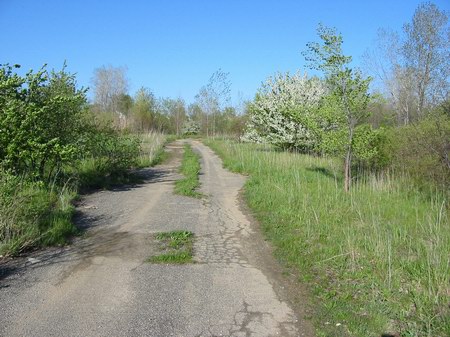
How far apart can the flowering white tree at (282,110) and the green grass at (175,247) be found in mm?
15161

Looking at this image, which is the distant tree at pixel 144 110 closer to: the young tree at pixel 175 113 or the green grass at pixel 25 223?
the young tree at pixel 175 113

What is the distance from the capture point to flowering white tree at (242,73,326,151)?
22.1 meters

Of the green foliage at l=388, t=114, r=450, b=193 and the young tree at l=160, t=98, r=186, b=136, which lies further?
the young tree at l=160, t=98, r=186, b=136

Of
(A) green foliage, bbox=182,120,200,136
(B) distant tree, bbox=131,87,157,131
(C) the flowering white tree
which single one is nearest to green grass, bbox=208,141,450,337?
(C) the flowering white tree

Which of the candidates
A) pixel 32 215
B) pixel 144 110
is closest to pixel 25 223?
pixel 32 215

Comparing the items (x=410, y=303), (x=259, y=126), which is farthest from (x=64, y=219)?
(x=259, y=126)

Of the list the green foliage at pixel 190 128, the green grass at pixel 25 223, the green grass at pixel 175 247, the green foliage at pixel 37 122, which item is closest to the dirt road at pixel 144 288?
the green grass at pixel 175 247

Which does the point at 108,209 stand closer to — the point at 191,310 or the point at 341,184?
the point at 191,310

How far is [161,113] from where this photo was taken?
67500mm

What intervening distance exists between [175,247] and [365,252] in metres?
3.17

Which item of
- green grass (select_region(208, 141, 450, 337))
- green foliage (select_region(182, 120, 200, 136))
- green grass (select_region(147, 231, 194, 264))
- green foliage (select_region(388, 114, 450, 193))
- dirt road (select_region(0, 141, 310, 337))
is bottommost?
dirt road (select_region(0, 141, 310, 337))

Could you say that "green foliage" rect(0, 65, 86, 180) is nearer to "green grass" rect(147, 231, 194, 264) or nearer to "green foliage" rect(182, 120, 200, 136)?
"green grass" rect(147, 231, 194, 264)

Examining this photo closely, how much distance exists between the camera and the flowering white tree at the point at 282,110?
2214 centimetres

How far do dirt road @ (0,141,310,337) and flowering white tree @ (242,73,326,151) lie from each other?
46.9 ft
